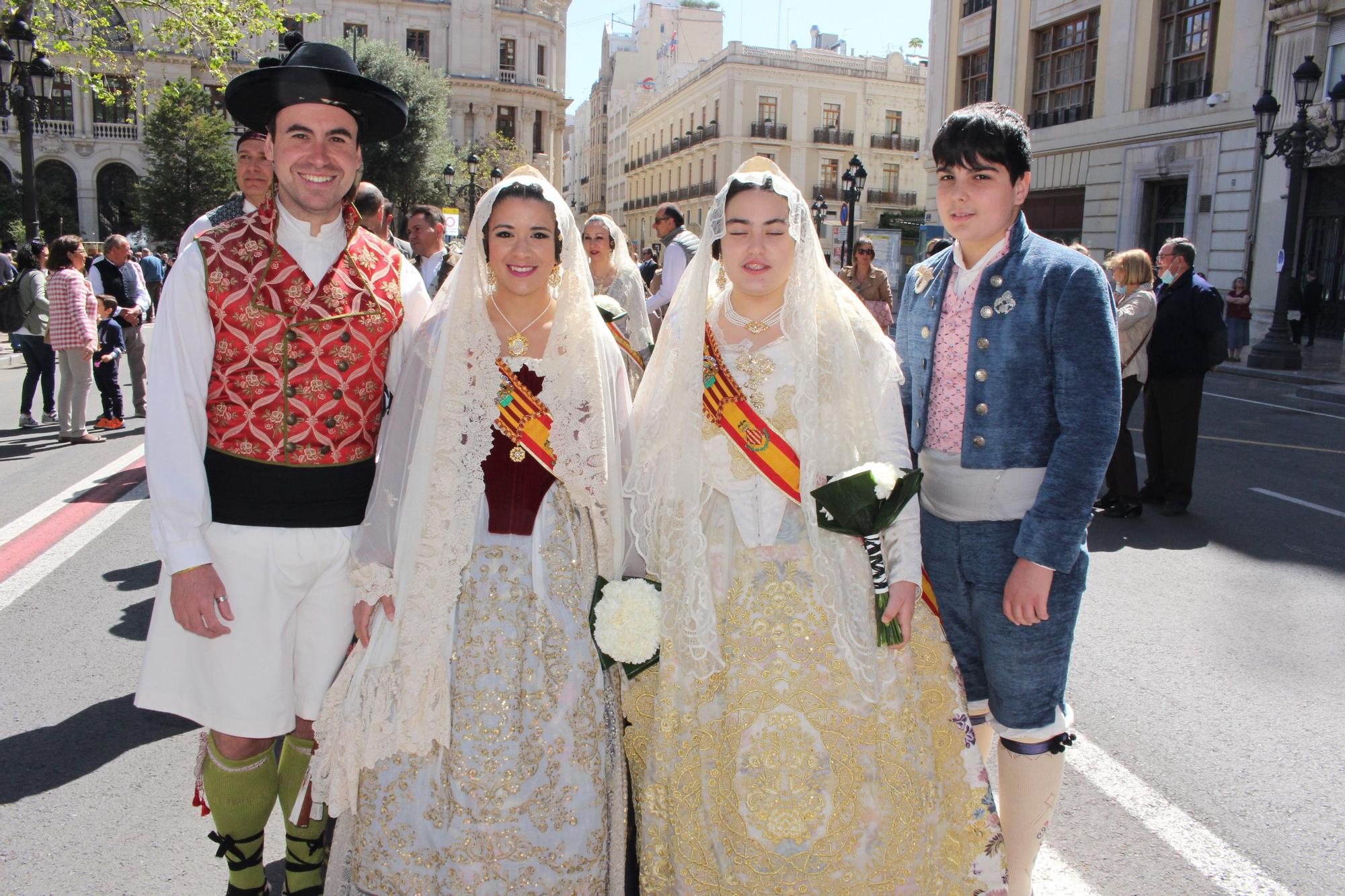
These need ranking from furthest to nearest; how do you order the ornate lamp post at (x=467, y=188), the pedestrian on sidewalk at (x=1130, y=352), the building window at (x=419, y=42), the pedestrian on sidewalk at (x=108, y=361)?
the building window at (x=419, y=42), the ornate lamp post at (x=467, y=188), the pedestrian on sidewalk at (x=108, y=361), the pedestrian on sidewalk at (x=1130, y=352)

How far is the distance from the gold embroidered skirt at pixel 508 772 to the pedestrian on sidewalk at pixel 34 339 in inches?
368

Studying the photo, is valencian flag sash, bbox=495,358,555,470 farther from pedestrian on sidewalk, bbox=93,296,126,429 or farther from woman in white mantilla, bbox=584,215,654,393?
pedestrian on sidewalk, bbox=93,296,126,429

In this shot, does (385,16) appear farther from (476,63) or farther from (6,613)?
(6,613)

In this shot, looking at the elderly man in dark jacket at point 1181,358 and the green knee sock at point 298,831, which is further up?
the elderly man in dark jacket at point 1181,358

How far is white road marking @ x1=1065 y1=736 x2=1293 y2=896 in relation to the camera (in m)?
2.79

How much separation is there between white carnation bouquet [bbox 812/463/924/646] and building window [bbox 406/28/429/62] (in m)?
58.6

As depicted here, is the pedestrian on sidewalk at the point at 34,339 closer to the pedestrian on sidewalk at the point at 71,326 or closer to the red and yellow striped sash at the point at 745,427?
the pedestrian on sidewalk at the point at 71,326

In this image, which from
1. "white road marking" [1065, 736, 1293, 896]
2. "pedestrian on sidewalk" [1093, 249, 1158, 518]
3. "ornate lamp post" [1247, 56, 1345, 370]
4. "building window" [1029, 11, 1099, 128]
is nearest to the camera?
"white road marking" [1065, 736, 1293, 896]

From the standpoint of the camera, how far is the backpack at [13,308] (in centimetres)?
964

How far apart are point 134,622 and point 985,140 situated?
15.0ft

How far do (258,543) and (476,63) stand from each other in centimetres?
5858

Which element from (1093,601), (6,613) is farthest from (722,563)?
(6,613)

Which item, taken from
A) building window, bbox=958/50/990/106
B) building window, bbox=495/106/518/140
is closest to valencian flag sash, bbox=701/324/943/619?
building window, bbox=958/50/990/106

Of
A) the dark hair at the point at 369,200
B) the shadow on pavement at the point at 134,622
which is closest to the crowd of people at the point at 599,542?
the shadow on pavement at the point at 134,622
